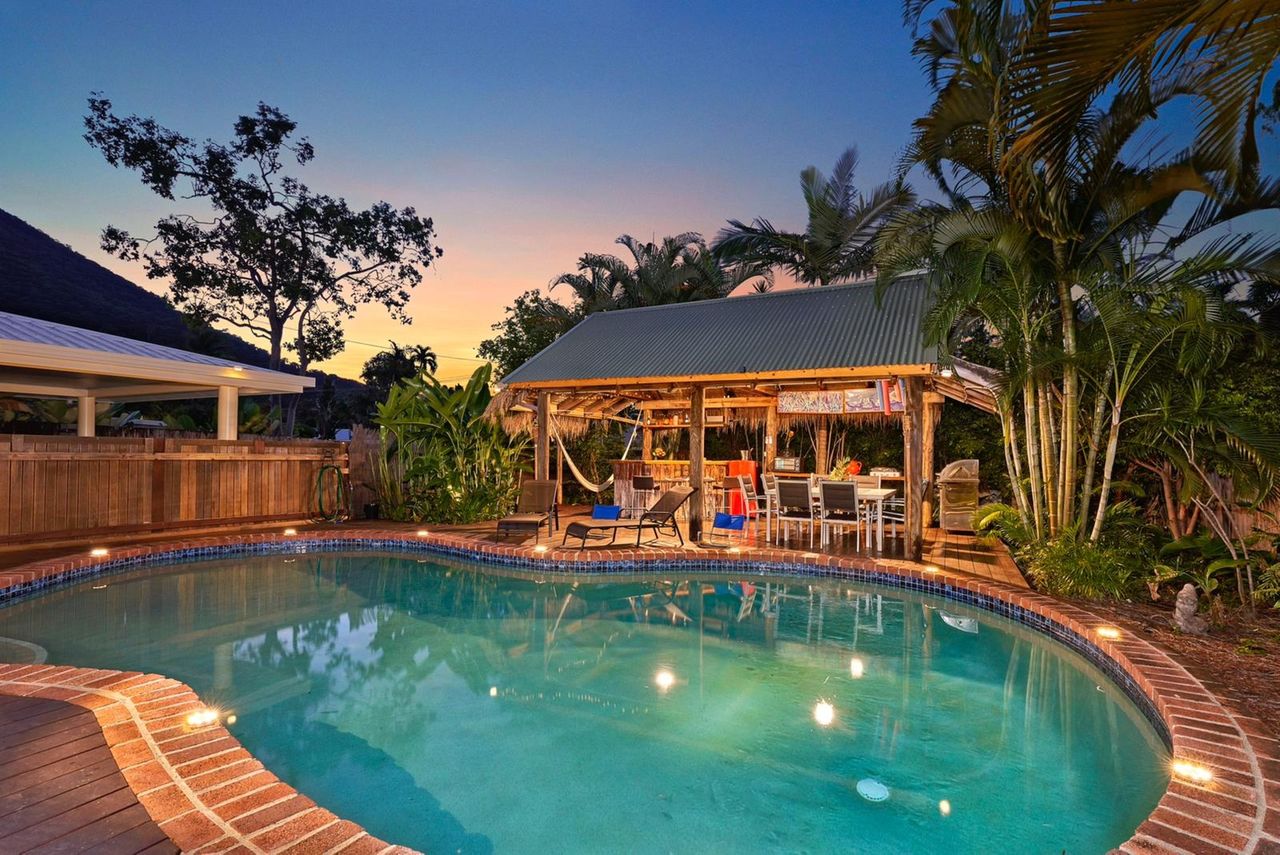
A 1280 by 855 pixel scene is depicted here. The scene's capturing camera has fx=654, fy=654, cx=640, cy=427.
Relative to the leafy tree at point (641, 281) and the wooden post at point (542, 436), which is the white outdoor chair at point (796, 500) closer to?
the wooden post at point (542, 436)

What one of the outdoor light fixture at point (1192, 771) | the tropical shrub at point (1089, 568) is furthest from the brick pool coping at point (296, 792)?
the tropical shrub at point (1089, 568)

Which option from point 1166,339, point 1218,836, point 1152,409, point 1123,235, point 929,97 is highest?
point 929,97

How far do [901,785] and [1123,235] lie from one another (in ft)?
20.9

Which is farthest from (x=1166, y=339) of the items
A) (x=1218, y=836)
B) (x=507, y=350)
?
(x=507, y=350)

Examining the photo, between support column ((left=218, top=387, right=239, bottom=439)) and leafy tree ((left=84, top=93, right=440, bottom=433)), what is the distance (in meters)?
14.7

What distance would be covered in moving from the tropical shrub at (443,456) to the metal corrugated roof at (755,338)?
991 mm

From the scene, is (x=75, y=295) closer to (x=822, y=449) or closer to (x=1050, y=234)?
(x=822, y=449)

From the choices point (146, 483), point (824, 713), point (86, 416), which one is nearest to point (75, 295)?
point (86, 416)

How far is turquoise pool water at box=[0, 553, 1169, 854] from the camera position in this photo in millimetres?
3115

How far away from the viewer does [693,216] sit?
1972 centimetres

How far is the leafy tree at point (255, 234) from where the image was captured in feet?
77.8

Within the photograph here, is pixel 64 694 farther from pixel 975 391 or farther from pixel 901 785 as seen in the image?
pixel 975 391

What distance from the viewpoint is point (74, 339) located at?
33.2 feet

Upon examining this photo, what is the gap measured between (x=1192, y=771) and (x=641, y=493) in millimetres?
10989
